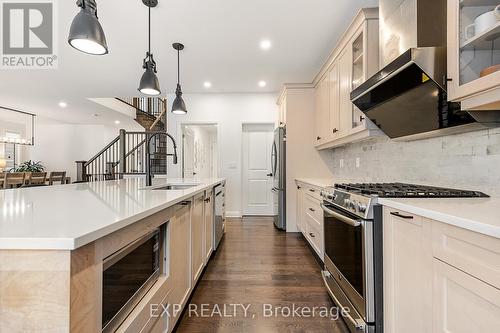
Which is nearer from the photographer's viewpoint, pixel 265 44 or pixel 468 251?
pixel 468 251

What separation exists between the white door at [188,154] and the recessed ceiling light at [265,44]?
2.75m

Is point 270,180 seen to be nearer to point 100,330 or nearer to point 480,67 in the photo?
point 480,67

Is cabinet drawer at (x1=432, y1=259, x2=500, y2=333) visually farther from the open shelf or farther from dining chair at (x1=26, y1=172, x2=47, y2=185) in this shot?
dining chair at (x1=26, y1=172, x2=47, y2=185)

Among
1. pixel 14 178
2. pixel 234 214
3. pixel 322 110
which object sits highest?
pixel 322 110

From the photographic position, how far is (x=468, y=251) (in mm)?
852

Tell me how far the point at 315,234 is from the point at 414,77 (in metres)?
1.91

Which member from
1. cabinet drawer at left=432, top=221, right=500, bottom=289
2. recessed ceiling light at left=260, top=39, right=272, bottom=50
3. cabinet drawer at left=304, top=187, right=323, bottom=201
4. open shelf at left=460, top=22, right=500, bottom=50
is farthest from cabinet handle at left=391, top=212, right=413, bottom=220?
recessed ceiling light at left=260, top=39, right=272, bottom=50

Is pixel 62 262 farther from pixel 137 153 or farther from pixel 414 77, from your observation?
pixel 137 153

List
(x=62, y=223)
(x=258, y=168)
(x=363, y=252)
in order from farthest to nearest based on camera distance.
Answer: (x=258, y=168), (x=363, y=252), (x=62, y=223)

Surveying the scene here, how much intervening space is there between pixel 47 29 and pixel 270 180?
169 inches

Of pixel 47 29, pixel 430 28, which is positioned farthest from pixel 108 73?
pixel 430 28

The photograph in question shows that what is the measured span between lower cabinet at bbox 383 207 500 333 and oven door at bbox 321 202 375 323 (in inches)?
3.4

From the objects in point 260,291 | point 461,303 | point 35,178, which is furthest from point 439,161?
point 35,178

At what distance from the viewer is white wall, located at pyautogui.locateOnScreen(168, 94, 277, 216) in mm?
5121
